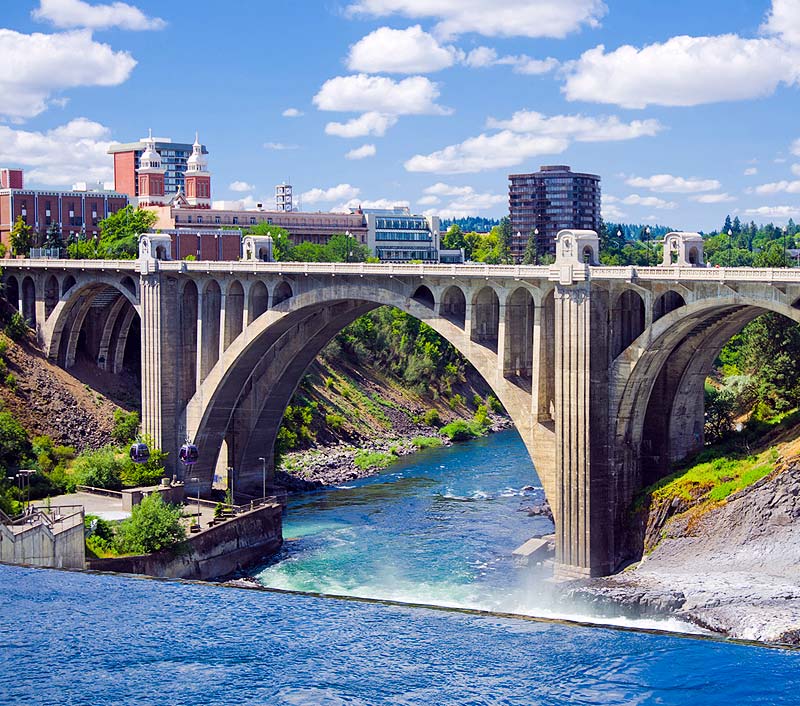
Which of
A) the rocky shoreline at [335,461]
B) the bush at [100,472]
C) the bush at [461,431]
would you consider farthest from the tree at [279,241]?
the bush at [100,472]

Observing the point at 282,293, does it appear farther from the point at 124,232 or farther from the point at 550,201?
the point at 550,201

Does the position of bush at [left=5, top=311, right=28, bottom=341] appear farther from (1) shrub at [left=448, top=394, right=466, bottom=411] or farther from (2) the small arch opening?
(1) shrub at [left=448, top=394, right=466, bottom=411]

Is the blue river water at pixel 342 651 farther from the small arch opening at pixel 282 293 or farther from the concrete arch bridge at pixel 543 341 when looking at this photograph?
the small arch opening at pixel 282 293

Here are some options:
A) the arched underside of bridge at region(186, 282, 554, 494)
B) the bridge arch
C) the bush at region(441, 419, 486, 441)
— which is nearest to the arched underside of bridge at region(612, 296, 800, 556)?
the bridge arch

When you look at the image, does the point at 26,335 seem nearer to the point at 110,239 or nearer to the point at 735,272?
the point at 110,239

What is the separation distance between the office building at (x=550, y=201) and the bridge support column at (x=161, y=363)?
10020cm

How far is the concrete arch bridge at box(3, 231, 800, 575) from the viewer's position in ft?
144

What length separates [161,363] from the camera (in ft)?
200

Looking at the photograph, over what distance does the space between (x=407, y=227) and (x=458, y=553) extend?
91.3 metres

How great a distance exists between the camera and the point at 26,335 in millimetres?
71188

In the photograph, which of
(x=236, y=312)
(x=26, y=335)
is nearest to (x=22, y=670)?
(x=236, y=312)

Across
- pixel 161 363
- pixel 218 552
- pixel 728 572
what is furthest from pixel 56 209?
pixel 728 572

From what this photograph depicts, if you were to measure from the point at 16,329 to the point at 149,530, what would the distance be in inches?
1050

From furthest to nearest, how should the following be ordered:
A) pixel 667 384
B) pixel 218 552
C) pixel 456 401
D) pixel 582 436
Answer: pixel 456 401, pixel 218 552, pixel 667 384, pixel 582 436
